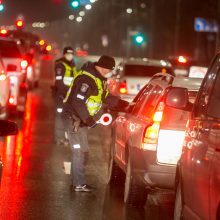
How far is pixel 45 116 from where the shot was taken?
25.0m

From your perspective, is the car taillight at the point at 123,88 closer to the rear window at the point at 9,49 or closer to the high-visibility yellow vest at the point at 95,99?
the rear window at the point at 9,49

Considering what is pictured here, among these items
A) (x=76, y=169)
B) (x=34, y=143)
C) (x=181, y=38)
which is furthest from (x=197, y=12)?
(x=76, y=169)

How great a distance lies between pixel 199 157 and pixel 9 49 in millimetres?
17223

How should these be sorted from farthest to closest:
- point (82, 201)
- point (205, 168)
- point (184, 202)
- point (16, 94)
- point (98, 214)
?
point (16, 94) < point (82, 201) < point (98, 214) < point (184, 202) < point (205, 168)

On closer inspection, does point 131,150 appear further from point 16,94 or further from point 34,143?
point 16,94

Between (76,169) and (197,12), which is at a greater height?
(197,12)

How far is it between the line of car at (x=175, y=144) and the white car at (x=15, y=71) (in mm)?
9380

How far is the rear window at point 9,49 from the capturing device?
77.8 ft

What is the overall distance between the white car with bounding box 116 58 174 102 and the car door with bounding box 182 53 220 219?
13.5 metres

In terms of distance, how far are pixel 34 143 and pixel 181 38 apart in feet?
206

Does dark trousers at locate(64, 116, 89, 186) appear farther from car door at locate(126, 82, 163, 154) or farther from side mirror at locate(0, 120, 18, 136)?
side mirror at locate(0, 120, 18, 136)

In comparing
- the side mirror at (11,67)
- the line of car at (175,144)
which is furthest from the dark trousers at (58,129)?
the line of car at (175,144)

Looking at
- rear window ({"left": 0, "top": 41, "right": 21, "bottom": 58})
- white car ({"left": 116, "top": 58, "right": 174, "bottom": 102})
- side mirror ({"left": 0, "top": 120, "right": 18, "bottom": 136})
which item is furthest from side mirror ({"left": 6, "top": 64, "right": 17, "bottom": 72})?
side mirror ({"left": 0, "top": 120, "right": 18, "bottom": 136})

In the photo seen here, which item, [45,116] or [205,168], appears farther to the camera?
[45,116]
